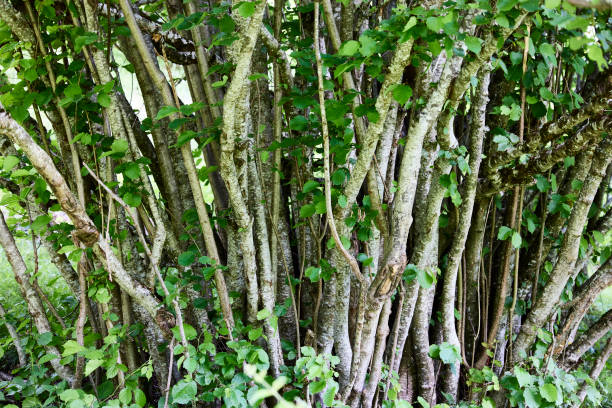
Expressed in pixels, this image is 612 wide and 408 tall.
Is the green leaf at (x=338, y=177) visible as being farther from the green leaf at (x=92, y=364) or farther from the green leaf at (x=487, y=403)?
the green leaf at (x=487, y=403)

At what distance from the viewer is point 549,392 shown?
2227 millimetres

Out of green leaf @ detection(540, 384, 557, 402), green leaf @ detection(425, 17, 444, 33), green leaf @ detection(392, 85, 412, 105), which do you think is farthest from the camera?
green leaf @ detection(540, 384, 557, 402)

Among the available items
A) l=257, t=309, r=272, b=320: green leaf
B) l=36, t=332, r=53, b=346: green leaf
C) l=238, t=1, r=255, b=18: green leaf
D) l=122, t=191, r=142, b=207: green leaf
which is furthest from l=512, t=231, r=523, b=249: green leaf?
l=36, t=332, r=53, b=346: green leaf

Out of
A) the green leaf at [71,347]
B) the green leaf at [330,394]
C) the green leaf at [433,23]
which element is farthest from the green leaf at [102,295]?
the green leaf at [433,23]

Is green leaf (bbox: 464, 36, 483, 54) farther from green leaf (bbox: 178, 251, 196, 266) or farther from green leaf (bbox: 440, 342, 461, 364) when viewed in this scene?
green leaf (bbox: 440, 342, 461, 364)

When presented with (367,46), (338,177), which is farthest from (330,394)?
(367,46)

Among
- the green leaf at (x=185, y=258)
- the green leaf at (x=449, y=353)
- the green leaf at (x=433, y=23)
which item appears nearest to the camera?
the green leaf at (x=433, y=23)

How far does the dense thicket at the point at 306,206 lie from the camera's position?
72.8 inches

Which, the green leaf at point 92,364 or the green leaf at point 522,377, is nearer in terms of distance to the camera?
the green leaf at point 92,364

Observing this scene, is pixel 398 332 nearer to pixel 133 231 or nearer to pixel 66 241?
pixel 133 231

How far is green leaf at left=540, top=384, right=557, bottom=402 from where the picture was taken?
221 centimetres

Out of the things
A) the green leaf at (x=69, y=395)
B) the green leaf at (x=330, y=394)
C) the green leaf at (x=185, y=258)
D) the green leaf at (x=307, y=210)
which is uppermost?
the green leaf at (x=307, y=210)

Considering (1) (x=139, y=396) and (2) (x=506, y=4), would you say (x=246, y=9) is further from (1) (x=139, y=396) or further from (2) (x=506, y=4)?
(1) (x=139, y=396)

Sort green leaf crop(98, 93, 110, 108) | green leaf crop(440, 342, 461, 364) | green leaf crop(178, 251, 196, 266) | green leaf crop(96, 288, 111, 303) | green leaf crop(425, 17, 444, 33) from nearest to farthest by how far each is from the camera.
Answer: green leaf crop(425, 17, 444, 33) → green leaf crop(98, 93, 110, 108) → green leaf crop(96, 288, 111, 303) → green leaf crop(178, 251, 196, 266) → green leaf crop(440, 342, 461, 364)
